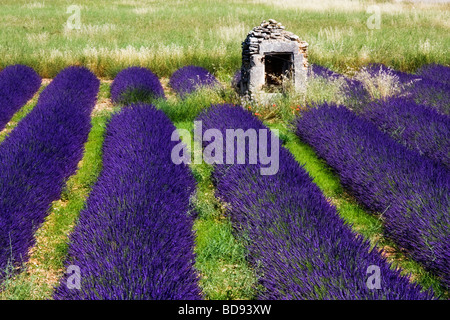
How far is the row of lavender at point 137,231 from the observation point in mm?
2576

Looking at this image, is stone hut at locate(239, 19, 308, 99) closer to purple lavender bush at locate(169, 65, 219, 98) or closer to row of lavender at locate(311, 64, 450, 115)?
row of lavender at locate(311, 64, 450, 115)

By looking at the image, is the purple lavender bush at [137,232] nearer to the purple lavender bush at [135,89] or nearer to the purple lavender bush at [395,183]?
the purple lavender bush at [395,183]

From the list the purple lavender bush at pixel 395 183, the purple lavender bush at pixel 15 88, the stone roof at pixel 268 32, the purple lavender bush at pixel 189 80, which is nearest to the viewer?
the purple lavender bush at pixel 395 183

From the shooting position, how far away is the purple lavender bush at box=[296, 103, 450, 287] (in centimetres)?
355

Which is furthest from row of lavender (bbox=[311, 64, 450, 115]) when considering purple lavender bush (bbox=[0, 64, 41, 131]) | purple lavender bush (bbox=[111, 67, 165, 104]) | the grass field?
purple lavender bush (bbox=[0, 64, 41, 131])

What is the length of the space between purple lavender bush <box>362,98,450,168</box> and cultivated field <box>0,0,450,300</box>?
25 millimetres

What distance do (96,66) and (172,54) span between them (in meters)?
1.99


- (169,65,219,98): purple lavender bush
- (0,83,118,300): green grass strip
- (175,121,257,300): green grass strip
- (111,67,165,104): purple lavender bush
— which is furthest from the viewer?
(169,65,219,98): purple lavender bush

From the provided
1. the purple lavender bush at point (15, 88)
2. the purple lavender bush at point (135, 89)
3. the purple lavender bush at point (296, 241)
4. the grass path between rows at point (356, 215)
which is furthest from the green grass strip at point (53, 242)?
the purple lavender bush at point (15, 88)

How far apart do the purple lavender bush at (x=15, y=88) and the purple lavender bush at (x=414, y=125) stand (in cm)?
632

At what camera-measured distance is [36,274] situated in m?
3.39

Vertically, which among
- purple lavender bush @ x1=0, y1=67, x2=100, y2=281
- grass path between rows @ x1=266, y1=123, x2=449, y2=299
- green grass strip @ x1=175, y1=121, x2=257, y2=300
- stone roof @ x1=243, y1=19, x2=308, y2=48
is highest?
stone roof @ x1=243, y1=19, x2=308, y2=48

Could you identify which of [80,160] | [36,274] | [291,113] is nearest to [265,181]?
[36,274]
